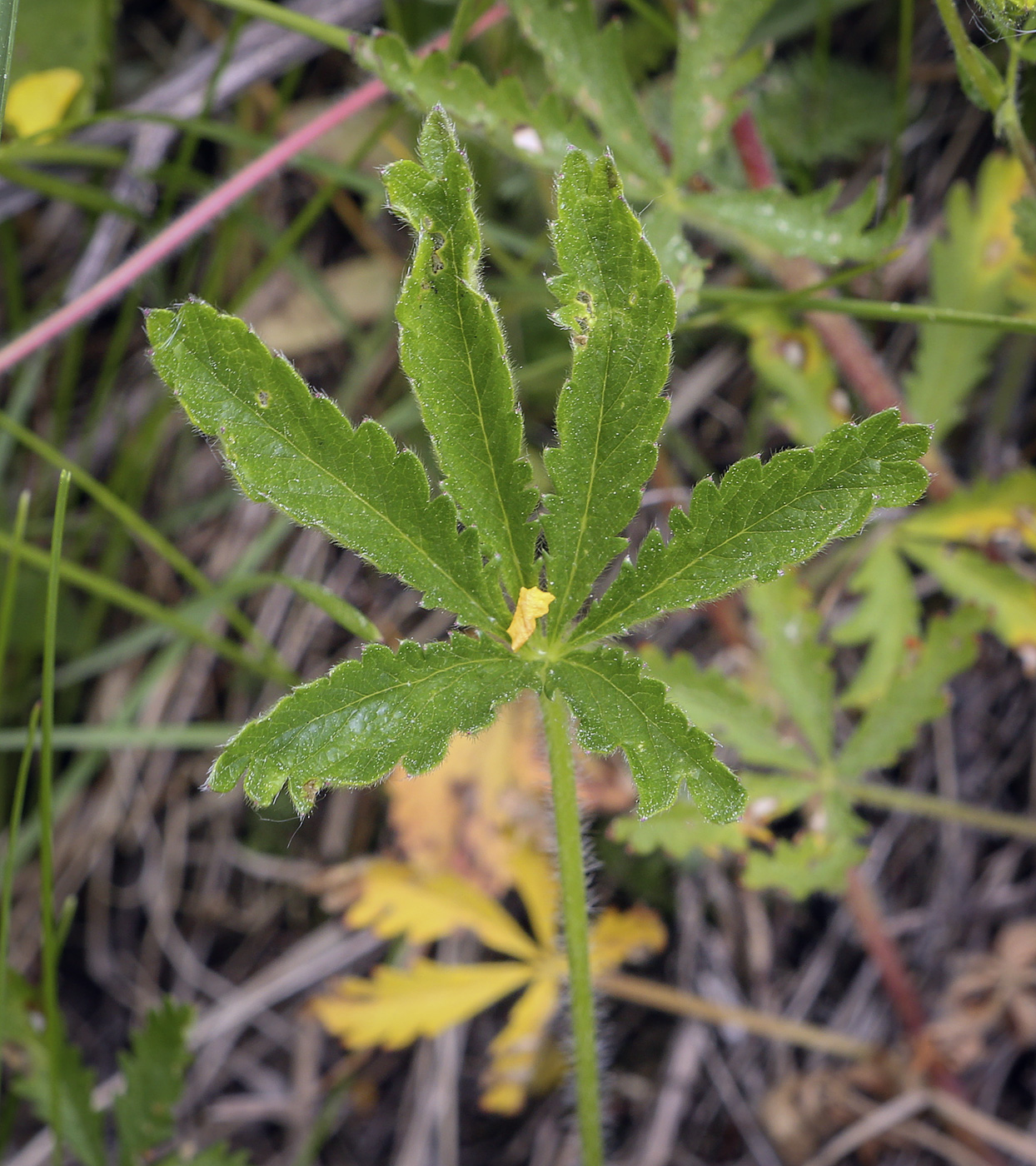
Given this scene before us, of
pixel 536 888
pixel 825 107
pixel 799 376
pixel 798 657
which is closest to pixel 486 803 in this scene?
pixel 536 888

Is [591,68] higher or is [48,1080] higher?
[591,68]

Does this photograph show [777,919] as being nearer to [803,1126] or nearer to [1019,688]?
[803,1126]

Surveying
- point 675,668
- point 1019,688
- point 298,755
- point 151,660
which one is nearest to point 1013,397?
point 1019,688

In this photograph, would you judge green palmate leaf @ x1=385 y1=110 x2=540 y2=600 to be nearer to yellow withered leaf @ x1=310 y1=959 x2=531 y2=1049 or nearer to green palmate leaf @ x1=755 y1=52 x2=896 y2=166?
yellow withered leaf @ x1=310 y1=959 x2=531 y2=1049

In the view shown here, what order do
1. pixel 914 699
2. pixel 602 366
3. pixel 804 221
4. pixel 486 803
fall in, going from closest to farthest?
pixel 602 366 < pixel 804 221 < pixel 914 699 < pixel 486 803

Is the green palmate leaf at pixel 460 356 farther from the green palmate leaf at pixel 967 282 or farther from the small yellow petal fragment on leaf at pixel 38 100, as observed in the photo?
the small yellow petal fragment on leaf at pixel 38 100

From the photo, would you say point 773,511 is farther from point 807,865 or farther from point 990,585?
point 990,585
